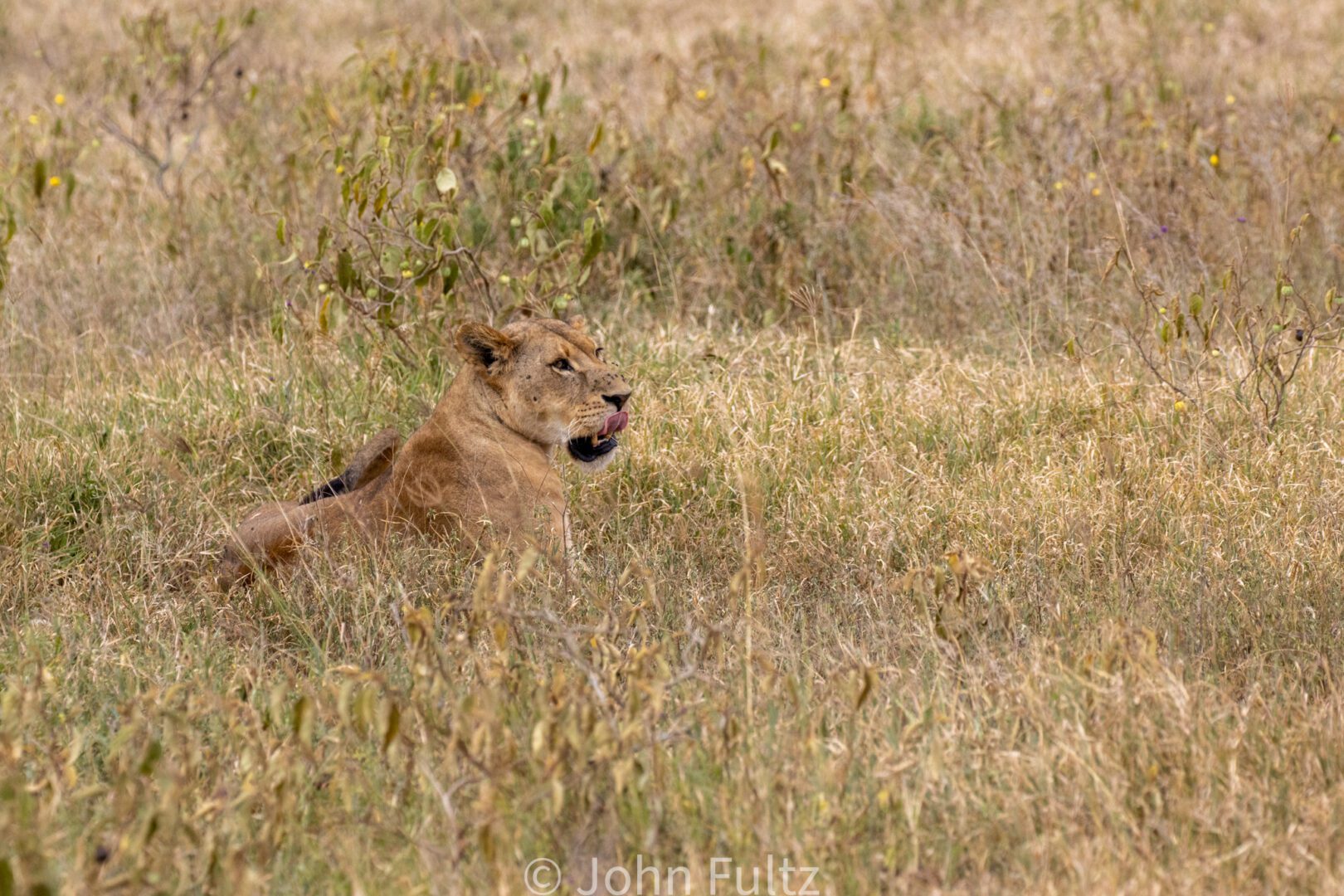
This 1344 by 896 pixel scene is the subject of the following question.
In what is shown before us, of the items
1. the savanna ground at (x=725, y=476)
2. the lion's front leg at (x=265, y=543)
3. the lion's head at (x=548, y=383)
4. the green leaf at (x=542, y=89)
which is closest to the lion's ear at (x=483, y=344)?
the lion's head at (x=548, y=383)

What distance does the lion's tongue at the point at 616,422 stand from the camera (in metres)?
5.21

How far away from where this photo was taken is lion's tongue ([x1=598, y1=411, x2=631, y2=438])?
5211 millimetres

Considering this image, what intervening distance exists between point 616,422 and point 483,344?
1.62 ft

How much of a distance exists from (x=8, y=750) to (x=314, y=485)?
275 cm

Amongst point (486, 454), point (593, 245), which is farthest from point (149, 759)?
point (593, 245)

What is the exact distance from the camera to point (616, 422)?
5.22 meters

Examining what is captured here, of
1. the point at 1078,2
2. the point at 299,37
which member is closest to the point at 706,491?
the point at 1078,2

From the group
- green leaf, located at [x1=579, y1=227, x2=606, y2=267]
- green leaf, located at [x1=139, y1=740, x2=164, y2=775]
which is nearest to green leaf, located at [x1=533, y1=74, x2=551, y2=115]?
green leaf, located at [x1=579, y1=227, x2=606, y2=267]

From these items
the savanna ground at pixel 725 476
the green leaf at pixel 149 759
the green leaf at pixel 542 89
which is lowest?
the savanna ground at pixel 725 476

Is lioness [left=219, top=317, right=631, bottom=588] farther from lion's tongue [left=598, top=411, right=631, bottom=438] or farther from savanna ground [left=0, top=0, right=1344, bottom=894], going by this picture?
savanna ground [left=0, top=0, right=1344, bottom=894]

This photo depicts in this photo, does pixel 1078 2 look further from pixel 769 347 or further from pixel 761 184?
pixel 769 347

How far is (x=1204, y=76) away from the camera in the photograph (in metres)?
9.36

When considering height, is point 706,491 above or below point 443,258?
below

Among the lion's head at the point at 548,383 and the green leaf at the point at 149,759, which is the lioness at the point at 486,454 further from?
the green leaf at the point at 149,759
